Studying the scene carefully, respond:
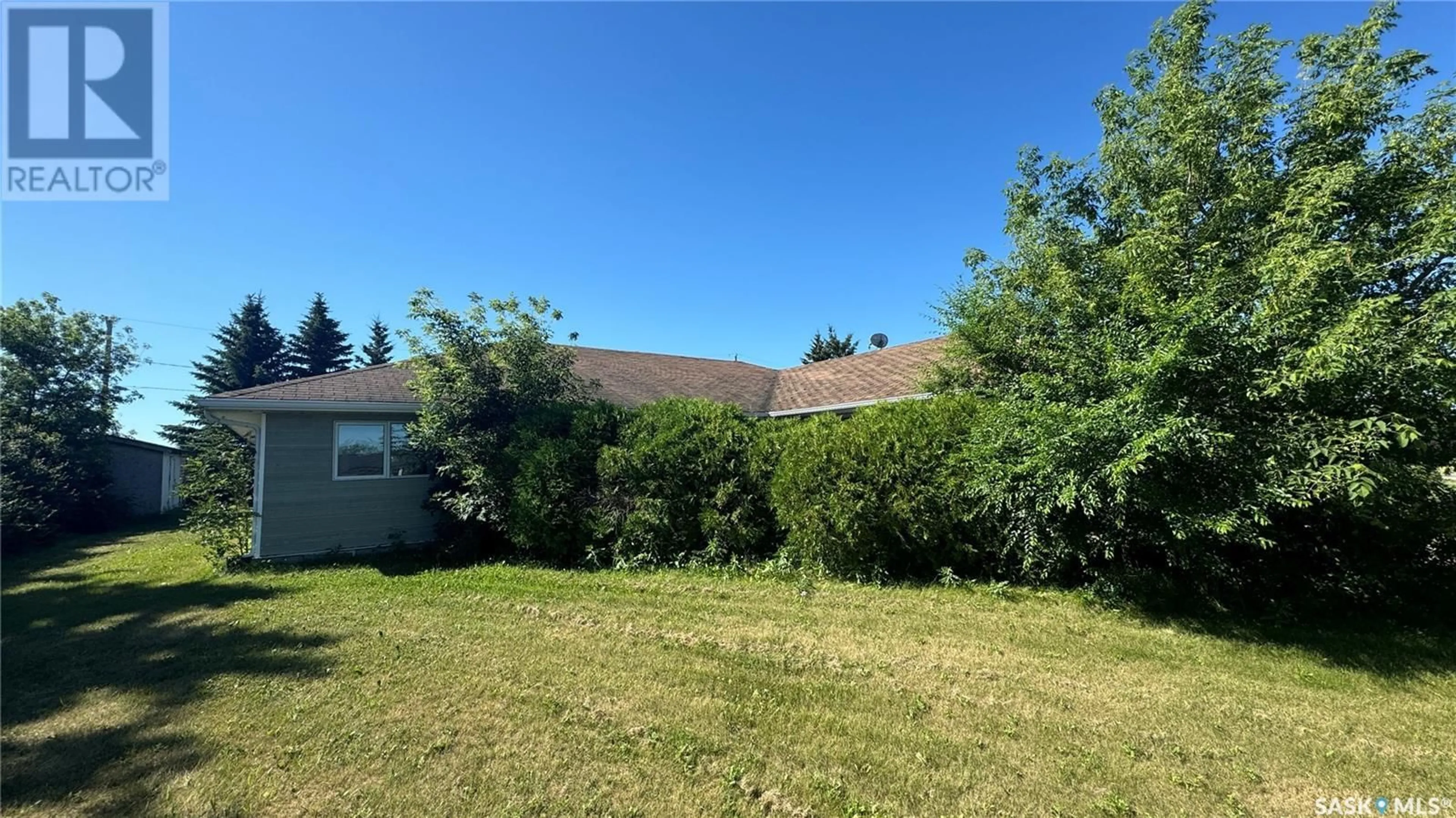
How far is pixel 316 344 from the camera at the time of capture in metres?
31.7

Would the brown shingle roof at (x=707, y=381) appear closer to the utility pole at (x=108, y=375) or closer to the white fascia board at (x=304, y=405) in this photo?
the white fascia board at (x=304, y=405)

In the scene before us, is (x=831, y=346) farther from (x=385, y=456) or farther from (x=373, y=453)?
(x=373, y=453)

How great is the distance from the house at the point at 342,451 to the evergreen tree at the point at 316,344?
916 inches

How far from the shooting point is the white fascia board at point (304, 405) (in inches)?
371

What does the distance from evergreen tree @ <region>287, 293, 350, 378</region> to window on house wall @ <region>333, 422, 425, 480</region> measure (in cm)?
2503

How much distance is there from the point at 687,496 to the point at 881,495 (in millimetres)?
3200

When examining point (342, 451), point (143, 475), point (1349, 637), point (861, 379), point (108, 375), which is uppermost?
point (108, 375)

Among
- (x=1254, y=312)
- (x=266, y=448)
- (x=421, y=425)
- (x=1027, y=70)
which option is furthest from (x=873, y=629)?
(x=266, y=448)

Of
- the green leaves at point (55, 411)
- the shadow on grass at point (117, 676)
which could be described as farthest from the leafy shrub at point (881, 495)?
the green leaves at point (55, 411)

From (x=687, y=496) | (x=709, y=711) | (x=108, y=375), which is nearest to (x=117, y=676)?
(x=709, y=711)

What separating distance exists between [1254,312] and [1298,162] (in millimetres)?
2624

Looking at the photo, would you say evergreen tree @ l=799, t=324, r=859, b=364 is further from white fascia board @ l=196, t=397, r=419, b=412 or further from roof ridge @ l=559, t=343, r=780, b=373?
white fascia board @ l=196, t=397, r=419, b=412

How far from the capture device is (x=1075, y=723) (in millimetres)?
3789

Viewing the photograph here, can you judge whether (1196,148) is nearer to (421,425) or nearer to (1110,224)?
(1110,224)
